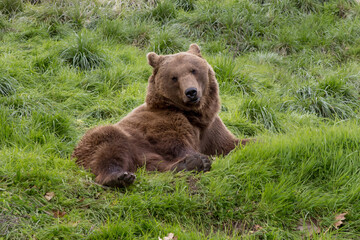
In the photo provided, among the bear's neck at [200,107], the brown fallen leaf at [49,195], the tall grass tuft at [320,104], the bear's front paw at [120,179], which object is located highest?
the bear's neck at [200,107]

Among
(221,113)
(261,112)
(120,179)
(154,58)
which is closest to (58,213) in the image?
(120,179)

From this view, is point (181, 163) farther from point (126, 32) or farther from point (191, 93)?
point (126, 32)

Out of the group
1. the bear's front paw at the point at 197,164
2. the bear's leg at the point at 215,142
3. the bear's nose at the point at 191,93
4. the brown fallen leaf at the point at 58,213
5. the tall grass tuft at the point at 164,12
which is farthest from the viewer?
the tall grass tuft at the point at 164,12

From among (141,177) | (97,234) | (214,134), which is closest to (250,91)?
(214,134)

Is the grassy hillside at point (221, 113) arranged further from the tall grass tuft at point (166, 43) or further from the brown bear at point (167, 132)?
the brown bear at point (167, 132)

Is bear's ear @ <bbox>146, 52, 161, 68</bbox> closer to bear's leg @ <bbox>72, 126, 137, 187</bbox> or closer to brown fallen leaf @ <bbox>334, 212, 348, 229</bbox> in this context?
bear's leg @ <bbox>72, 126, 137, 187</bbox>

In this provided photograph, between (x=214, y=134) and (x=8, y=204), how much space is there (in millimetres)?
2529

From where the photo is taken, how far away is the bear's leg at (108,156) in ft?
13.5

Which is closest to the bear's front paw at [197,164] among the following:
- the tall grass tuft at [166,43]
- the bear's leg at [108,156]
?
the bear's leg at [108,156]

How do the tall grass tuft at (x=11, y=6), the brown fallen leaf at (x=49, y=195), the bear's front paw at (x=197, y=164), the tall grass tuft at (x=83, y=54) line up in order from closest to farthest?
the brown fallen leaf at (x=49, y=195) < the bear's front paw at (x=197, y=164) < the tall grass tuft at (x=83, y=54) < the tall grass tuft at (x=11, y=6)

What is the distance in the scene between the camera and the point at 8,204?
12.1 feet

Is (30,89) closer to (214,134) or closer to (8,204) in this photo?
(214,134)

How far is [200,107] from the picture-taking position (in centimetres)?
520

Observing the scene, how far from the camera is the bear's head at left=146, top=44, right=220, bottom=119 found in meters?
5.13
